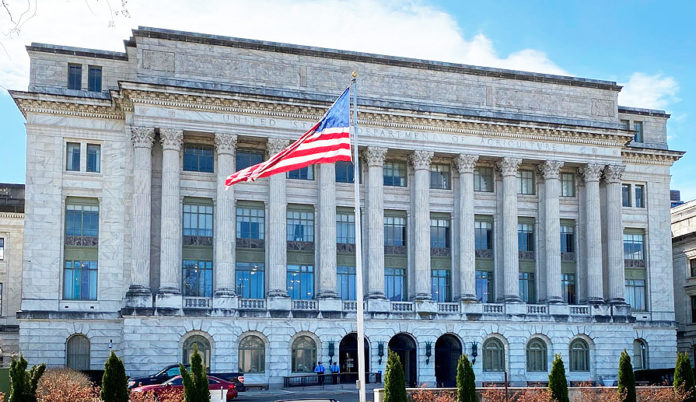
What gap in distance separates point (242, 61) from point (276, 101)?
12.8ft

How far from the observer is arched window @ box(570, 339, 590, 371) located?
6425 cm

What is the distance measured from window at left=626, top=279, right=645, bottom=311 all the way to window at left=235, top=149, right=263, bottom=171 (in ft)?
100

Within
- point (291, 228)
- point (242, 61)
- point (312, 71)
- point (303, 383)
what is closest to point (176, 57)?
point (242, 61)

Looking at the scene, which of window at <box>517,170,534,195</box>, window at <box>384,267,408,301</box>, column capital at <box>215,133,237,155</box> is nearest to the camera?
column capital at <box>215,133,237,155</box>

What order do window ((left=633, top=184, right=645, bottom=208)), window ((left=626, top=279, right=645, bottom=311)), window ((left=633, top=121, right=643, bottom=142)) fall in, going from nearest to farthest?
window ((left=626, top=279, right=645, bottom=311))
window ((left=633, top=184, right=645, bottom=208))
window ((left=633, top=121, right=643, bottom=142))

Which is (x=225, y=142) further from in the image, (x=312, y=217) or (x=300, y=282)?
(x=300, y=282)

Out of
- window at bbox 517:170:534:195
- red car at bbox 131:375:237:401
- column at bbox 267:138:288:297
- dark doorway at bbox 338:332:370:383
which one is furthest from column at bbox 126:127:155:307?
window at bbox 517:170:534:195

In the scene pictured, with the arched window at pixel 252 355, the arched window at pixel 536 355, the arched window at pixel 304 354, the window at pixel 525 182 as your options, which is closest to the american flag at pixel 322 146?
the arched window at pixel 252 355

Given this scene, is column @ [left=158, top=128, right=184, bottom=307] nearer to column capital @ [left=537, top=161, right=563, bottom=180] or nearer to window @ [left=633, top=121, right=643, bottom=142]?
column capital @ [left=537, top=161, right=563, bottom=180]

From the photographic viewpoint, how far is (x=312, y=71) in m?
62.1

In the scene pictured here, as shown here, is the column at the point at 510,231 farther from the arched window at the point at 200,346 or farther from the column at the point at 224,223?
the arched window at the point at 200,346

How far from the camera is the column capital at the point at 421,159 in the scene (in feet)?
206

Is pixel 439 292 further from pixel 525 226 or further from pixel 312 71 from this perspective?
pixel 312 71

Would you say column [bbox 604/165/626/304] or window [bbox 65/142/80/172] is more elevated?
window [bbox 65/142/80/172]
